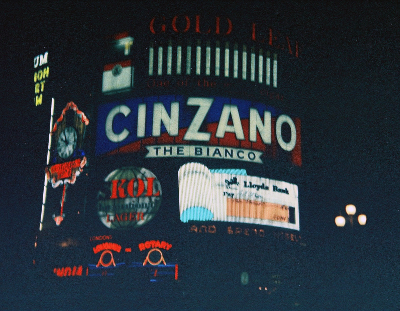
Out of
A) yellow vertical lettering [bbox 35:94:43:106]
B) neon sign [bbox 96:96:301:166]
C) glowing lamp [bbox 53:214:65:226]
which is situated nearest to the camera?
neon sign [bbox 96:96:301:166]

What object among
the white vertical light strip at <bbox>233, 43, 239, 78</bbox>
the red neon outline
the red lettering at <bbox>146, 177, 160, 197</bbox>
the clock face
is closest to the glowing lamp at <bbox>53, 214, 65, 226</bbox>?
the clock face

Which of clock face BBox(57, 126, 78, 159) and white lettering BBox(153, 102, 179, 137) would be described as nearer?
white lettering BBox(153, 102, 179, 137)

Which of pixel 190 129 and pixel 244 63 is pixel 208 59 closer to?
pixel 244 63

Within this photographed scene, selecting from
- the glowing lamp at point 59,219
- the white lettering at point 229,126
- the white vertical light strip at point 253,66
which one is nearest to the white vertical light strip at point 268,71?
the white vertical light strip at point 253,66

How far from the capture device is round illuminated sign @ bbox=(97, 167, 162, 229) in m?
41.8

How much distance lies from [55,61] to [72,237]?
1505 cm

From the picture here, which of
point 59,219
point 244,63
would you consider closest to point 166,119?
point 244,63

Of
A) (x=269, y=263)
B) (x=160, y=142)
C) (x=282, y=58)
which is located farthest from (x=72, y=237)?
(x=282, y=58)

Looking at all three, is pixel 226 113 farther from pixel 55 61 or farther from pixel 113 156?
pixel 55 61

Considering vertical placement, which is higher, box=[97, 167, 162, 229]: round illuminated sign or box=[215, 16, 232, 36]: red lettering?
box=[215, 16, 232, 36]: red lettering

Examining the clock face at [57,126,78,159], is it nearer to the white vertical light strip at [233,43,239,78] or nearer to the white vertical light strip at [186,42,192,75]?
the white vertical light strip at [186,42,192,75]

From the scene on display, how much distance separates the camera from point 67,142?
46875 millimetres

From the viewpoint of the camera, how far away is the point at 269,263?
42.5 m

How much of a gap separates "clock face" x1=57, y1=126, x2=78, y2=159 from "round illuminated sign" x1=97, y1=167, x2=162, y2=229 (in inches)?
190
